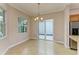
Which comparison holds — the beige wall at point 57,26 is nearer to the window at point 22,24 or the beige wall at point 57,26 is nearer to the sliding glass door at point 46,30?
the sliding glass door at point 46,30

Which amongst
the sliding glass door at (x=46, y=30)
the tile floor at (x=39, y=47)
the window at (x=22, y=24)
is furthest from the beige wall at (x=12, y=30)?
the sliding glass door at (x=46, y=30)

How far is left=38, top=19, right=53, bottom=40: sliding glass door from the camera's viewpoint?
442 cm

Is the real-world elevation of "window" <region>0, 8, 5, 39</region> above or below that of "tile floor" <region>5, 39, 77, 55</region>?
above

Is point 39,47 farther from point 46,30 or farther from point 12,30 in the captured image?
point 12,30

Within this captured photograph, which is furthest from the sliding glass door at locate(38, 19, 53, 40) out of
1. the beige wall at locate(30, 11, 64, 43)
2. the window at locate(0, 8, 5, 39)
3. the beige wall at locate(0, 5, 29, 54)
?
the window at locate(0, 8, 5, 39)

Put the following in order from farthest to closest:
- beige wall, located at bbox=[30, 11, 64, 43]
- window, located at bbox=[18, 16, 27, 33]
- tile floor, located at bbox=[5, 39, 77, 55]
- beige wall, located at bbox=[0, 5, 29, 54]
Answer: window, located at bbox=[18, 16, 27, 33] < tile floor, located at bbox=[5, 39, 77, 55] < beige wall, located at bbox=[30, 11, 64, 43] < beige wall, located at bbox=[0, 5, 29, 54]

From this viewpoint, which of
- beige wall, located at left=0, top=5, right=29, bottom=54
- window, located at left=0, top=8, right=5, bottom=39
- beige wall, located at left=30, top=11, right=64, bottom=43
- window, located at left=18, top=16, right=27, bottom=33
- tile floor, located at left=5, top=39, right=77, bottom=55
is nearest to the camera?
window, located at left=0, top=8, right=5, bottom=39

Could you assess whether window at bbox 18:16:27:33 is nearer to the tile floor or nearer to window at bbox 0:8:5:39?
the tile floor

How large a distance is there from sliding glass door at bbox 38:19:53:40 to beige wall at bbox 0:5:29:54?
55 cm

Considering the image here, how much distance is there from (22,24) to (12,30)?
0.53m

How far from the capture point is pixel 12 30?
4426 millimetres

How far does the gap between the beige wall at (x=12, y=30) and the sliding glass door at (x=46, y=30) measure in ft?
1.79

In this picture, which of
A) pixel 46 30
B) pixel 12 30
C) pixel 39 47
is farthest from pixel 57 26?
pixel 12 30

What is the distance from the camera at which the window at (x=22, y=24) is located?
460 cm
